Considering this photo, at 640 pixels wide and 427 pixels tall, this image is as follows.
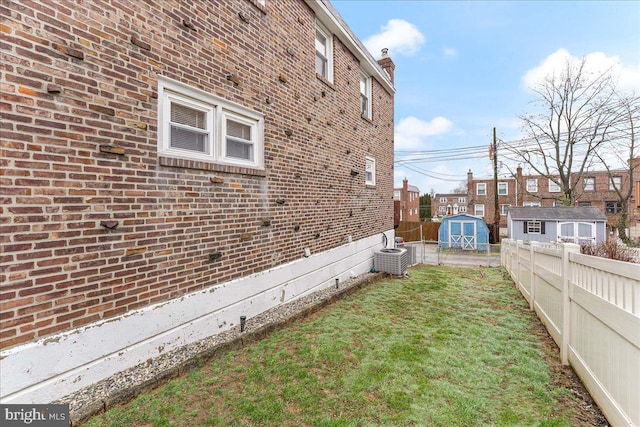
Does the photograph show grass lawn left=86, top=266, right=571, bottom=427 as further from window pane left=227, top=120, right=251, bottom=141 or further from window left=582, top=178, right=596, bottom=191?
window left=582, top=178, right=596, bottom=191

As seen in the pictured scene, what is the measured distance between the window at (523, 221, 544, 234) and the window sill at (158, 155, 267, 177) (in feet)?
76.6

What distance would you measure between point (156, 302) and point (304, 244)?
10.7 feet

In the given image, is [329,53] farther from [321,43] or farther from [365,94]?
[365,94]

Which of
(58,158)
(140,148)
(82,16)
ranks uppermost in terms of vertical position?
(82,16)

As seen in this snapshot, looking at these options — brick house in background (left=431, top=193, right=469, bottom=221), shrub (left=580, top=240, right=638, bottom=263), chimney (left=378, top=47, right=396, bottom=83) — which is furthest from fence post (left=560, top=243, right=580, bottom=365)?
brick house in background (left=431, top=193, right=469, bottom=221)

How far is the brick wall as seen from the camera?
2.44m

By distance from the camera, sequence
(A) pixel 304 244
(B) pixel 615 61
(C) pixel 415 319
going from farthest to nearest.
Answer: (B) pixel 615 61
(A) pixel 304 244
(C) pixel 415 319

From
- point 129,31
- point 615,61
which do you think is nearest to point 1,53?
point 129,31

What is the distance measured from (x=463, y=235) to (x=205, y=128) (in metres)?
20.5

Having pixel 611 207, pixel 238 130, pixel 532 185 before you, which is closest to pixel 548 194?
pixel 532 185

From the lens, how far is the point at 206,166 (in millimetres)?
3971

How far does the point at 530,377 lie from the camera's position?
313 centimetres

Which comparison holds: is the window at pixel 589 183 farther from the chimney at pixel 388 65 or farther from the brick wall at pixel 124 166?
the brick wall at pixel 124 166

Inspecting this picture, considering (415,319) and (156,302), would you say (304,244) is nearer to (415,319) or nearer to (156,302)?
(415,319)
